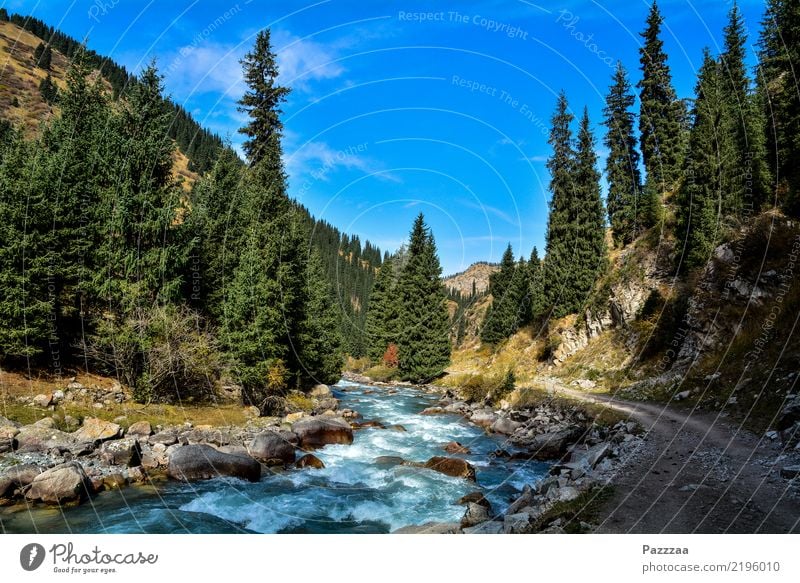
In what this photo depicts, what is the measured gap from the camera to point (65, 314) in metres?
21.8

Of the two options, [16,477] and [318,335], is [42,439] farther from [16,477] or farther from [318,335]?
[318,335]

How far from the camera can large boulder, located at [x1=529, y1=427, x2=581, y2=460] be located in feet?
65.7

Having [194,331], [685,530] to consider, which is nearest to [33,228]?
[194,331]

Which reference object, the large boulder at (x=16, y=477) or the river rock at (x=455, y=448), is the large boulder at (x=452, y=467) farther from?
the large boulder at (x=16, y=477)

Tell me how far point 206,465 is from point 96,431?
16.6 ft

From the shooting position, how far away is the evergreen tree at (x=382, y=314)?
6894cm

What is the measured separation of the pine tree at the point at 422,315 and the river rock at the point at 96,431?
40670mm

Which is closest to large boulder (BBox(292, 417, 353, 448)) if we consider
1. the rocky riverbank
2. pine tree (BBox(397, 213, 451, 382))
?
the rocky riverbank

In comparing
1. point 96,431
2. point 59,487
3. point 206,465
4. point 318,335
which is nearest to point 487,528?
point 206,465

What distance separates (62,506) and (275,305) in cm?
1612

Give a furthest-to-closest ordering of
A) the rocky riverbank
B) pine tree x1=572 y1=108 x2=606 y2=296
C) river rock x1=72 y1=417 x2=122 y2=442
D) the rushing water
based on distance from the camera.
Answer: pine tree x1=572 y1=108 x2=606 y2=296, river rock x1=72 y1=417 x2=122 y2=442, the rushing water, the rocky riverbank

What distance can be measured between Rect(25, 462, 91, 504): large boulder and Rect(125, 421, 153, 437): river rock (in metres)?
5.46

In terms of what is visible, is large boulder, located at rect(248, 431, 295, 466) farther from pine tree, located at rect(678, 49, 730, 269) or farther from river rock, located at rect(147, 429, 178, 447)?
pine tree, located at rect(678, 49, 730, 269)

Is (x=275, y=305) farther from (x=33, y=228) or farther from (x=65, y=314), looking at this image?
(x=33, y=228)
